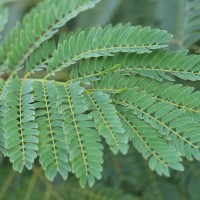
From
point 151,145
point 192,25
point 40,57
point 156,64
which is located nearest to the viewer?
point 151,145

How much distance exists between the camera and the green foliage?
912 mm

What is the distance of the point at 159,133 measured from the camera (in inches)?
36.8

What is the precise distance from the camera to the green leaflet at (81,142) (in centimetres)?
91

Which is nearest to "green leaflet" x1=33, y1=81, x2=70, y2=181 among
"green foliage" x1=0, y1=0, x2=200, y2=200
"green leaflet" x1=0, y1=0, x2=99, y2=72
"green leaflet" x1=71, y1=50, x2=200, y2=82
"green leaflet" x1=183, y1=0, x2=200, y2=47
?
"green foliage" x1=0, y1=0, x2=200, y2=200

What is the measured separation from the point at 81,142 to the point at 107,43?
0.91ft

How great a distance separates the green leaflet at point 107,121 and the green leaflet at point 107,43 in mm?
131

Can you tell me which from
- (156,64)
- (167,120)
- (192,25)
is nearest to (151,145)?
(167,120)

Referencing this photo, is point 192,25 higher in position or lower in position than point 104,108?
higher

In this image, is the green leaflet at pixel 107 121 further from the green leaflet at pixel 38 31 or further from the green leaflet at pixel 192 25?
the green leaflet at pixel 192 25

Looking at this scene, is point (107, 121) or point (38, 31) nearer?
point (107, 121)

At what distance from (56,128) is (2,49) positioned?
517 millimetres

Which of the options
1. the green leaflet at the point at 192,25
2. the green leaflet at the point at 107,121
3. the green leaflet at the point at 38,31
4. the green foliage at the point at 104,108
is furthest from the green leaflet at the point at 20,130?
the green leaflet at the point at 192,25

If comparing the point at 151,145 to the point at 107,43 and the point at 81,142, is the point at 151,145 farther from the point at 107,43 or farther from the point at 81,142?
the point at 107,43

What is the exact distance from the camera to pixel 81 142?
0.93m
